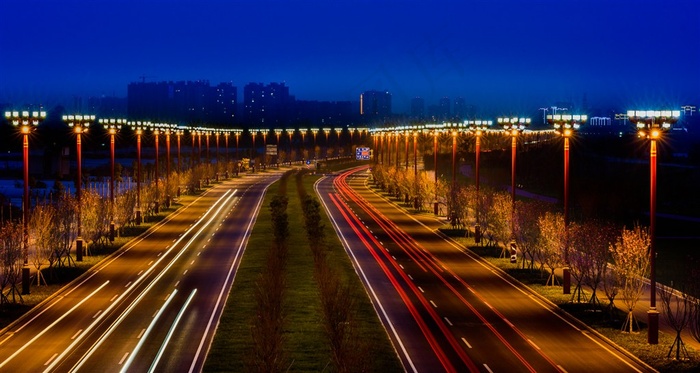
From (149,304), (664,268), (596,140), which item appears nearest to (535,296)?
(664,268)

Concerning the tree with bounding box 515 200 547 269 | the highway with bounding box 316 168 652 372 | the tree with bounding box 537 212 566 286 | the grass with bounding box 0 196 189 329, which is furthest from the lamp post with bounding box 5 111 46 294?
the tree with bounding box 515 200 547 269

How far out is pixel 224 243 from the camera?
3024 inches

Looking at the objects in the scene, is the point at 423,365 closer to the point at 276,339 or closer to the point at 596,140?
the point at 276,339

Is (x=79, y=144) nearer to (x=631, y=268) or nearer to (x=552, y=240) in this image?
(x=552, y=240)

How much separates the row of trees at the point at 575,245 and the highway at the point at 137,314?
17174mm

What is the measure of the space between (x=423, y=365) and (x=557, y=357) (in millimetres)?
5217

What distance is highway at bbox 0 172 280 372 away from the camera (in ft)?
119

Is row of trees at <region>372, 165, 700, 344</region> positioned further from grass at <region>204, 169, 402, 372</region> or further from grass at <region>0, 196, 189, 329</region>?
grass at <region>0, 196, 189, 329</region>

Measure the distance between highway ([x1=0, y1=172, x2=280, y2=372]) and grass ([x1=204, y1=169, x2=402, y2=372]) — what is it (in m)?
0.73

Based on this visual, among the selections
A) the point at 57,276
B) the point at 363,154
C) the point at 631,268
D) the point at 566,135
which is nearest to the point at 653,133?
the point at 631,268

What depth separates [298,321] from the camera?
43094 millimetres

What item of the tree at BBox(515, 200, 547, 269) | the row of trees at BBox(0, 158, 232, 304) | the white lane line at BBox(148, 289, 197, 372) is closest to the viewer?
the white lane line at BBox(148, 289, 197, 372)

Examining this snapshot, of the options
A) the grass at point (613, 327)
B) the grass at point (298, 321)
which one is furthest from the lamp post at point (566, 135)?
the grass at point (298, 321)

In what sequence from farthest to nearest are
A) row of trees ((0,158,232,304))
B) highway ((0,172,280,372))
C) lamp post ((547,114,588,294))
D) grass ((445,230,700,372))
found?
lamp post ((547,114,588,294))
row of trees ((0,158,232,304))
highway ((0,172,280,372))
grass ((445,230,700,372))
